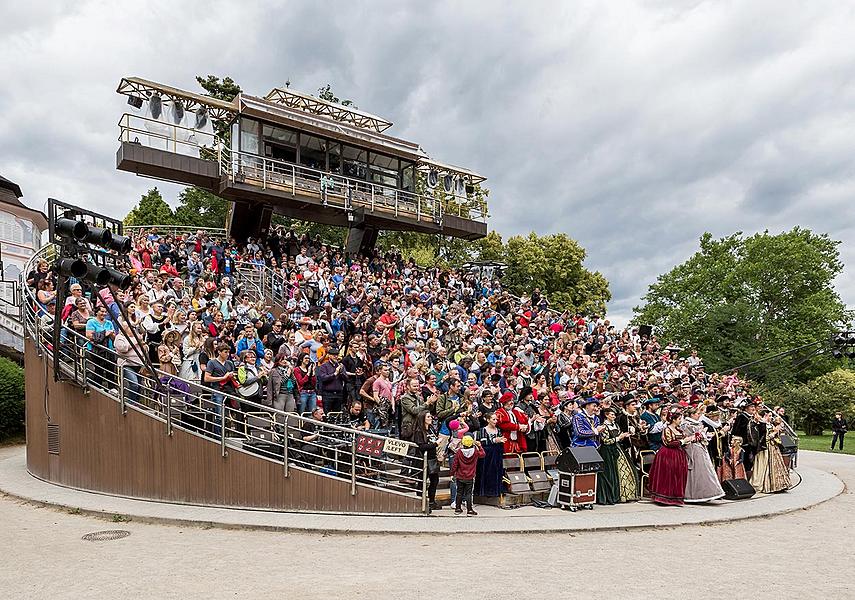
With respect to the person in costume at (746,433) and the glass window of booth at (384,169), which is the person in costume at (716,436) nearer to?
the person in costume at (746,433)

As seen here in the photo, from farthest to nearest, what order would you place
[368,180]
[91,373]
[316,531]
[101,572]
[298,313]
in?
[368,180], [298,313], [91,373], [316,531], [101,572]

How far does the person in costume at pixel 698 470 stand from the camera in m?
12.2

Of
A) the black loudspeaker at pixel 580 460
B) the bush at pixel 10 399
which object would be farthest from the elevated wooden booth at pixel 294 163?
the black loudspeaker at pixel 580 460

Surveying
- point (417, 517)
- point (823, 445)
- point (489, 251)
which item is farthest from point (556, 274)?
point (417, 517)

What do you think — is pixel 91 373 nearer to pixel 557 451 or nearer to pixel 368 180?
pixel 557 451

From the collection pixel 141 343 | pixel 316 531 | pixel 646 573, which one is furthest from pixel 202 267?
pixel 646 573

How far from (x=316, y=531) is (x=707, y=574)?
5538 mm

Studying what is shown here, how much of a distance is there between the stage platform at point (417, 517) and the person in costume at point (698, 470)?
250 mm

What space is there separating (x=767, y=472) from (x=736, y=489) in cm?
193

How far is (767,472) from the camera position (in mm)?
14430

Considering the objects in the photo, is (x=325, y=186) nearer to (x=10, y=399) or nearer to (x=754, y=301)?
(x=10, y=399)

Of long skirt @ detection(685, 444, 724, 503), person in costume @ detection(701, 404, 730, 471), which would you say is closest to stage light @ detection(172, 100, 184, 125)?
person in costume @ detection(701, 404, 730, 471)

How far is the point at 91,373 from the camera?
12039 millimetres

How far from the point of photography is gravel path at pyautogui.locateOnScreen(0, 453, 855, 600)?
6742 millimetres
